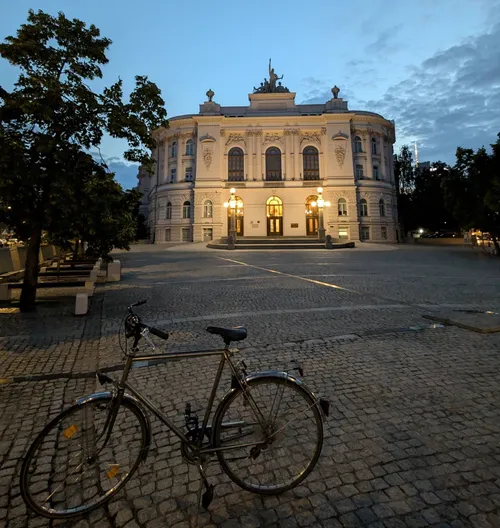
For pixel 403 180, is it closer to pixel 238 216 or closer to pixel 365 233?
pixel 365 233

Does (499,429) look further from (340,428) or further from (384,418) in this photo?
(340,428)

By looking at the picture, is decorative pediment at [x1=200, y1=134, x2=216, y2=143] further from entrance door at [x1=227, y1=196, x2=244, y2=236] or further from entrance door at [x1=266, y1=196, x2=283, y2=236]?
entrance door at [x1=266, y1=196, x2=283, y2=236]

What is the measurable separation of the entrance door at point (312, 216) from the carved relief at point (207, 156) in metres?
14.9

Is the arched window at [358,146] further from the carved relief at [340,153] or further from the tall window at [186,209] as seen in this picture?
the tall window at [186,209]

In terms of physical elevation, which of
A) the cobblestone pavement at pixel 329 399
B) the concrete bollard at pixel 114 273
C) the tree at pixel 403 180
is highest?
the tree at pixel 403 180

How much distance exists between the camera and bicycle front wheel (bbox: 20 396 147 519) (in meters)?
2.14

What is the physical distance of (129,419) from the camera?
125 inches

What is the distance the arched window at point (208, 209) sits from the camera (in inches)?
1895

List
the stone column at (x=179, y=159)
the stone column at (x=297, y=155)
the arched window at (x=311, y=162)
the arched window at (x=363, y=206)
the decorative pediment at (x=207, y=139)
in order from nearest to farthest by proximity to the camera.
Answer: the decorative pediment at (x=207, y=139), the stone column at (x=297, y=155), the arched window at (x=311, y=162), the arched window at (x=363, y=206), the stone column at (x=179, y=159)

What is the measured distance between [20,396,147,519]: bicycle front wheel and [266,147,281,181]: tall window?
48.8 metres

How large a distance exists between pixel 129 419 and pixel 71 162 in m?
6.00

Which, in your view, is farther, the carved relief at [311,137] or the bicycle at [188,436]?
the carved relief at [311,137]

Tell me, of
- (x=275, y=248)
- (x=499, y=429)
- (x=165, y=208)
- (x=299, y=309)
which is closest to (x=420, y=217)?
(x=275, y=248)

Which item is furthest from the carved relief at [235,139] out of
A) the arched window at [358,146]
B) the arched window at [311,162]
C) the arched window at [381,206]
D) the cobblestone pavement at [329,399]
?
the cobblestone pavement at [329,399]
